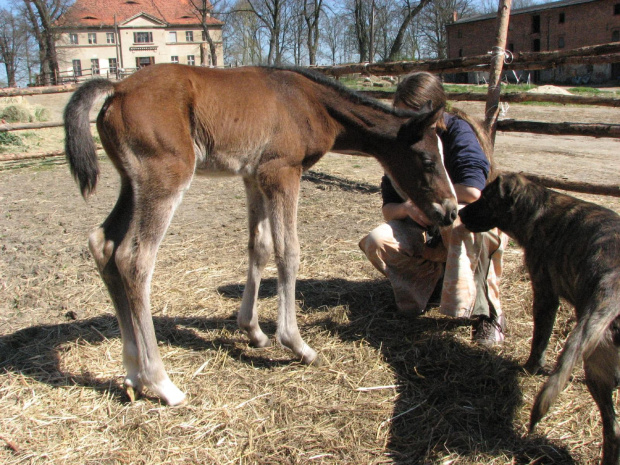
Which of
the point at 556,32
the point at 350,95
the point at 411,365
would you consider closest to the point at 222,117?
the point at 350,95

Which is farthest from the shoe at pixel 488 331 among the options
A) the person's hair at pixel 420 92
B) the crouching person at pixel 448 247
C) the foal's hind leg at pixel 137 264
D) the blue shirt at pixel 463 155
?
the foal's hind leg at pixel 137 264

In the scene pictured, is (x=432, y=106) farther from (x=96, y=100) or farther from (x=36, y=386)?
(x=36, y=386)

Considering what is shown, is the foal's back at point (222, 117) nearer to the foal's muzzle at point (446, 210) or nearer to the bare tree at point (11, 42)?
the foal's muzzle at point (446, 210)

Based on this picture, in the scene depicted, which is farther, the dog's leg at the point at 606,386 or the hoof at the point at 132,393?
the hoof at the point at 132,393

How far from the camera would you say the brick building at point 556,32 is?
119 ft

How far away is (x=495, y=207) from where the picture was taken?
3.28 metres

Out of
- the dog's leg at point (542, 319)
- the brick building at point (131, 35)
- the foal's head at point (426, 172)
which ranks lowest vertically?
the dog's leg at point (542, 319)

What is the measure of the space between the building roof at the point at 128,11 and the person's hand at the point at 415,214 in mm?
60154

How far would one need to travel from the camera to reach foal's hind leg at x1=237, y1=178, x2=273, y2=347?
11.0ft

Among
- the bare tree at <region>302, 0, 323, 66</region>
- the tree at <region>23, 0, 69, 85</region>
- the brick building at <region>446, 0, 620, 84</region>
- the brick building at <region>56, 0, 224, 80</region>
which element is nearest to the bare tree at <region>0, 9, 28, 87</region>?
the tree at <region>23, 0, 69, 85</region>

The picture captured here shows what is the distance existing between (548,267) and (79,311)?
3.22 meters

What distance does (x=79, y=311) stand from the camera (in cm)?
380

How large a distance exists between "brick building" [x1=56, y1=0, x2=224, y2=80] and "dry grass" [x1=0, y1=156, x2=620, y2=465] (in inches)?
2312

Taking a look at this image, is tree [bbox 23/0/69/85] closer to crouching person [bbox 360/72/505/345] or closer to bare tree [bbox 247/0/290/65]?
bare tree [bbox 247/0/290/65]
